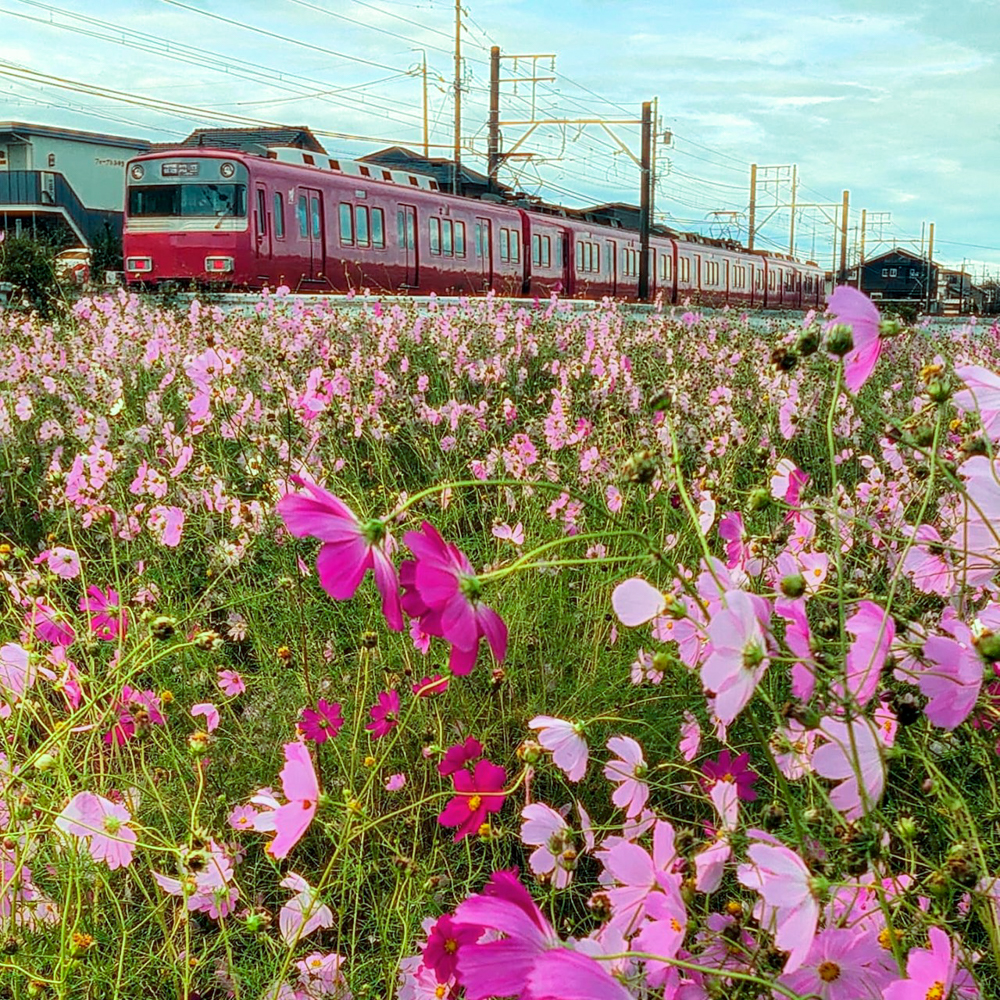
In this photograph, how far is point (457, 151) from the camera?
93.4 ft

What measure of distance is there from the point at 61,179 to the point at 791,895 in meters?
45.5

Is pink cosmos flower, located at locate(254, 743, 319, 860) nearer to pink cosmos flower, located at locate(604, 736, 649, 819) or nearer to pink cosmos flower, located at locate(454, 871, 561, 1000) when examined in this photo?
pink cosmos flower, located at locate(604, 736, 649, 819)

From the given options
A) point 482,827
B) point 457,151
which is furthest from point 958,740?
point 457,151

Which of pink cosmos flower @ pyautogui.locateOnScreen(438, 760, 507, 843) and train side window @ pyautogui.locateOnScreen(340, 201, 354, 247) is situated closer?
pink cosmos flower @ pyautogui.locateOnScreen(438, 760, 507, 843)

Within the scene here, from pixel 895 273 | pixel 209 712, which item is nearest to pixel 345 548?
pixel 209 712

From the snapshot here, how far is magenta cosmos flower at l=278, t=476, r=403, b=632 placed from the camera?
83 cm

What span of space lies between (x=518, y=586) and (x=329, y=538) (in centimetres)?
176

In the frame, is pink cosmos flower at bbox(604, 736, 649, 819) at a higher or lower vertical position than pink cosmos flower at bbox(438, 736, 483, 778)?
higher

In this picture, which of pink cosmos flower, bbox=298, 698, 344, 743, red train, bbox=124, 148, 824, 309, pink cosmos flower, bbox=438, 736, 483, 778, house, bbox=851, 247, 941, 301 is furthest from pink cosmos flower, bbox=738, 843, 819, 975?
house, bbox=851, 247, 941, 301

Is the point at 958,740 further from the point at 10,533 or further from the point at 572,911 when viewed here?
the point at 10,533

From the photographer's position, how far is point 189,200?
1463cm

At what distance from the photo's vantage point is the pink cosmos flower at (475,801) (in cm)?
150

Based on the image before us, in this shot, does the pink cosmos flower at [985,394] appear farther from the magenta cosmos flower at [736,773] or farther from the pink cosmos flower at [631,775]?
the magenta cosmos flower at [736,773]

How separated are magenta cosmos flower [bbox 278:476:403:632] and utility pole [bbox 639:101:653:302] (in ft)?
81.0
